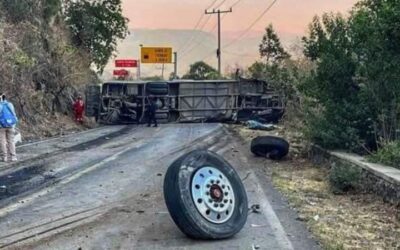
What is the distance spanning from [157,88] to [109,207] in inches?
1030

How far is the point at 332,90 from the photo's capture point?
15.1m

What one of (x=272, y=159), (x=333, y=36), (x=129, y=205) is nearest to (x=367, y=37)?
(x=333, y=36)

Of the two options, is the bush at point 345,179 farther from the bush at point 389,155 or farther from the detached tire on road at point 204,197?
the detached tire on road at point 204,197

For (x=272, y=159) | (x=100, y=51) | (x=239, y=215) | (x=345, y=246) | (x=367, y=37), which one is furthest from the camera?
(x=100, y=51)

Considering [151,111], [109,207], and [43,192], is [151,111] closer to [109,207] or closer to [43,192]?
[43,192]

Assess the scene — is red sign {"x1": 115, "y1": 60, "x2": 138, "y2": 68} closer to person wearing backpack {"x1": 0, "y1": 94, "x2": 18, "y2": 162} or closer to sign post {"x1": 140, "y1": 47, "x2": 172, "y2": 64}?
sign post {"x1": 140, "y1": 47, "x2": 172, "y2": 64}

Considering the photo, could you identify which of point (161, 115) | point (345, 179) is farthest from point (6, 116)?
point (161, 115)

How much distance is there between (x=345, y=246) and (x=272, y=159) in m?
8.72

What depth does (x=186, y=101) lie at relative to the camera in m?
36.8

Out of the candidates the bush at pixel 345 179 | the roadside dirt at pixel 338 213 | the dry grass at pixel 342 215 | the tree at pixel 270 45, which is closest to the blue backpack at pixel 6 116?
the roadside dirt at pixel 338 213

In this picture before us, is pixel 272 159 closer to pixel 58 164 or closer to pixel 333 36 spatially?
pixel 333 36

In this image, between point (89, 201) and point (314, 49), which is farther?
point (314, 49)

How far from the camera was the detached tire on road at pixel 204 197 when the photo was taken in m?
6.95

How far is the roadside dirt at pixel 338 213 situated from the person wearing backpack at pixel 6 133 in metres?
6.67
